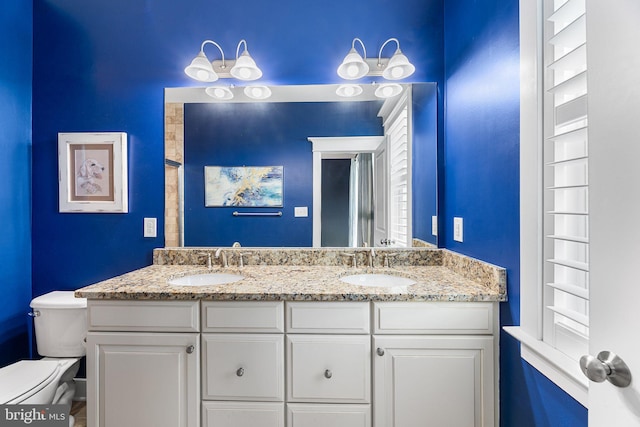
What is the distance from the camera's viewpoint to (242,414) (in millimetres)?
1255

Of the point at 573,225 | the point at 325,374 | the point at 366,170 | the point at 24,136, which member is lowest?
the point at 325,374

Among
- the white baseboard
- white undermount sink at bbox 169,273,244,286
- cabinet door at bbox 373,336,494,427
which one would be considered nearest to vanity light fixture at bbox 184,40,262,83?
white undermount sink at bbox 169,273,244,286

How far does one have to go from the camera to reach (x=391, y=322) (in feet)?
4.05

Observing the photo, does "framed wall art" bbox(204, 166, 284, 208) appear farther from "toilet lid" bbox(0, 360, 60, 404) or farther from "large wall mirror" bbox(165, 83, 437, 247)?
"toilet lid" bbox(0, 360, 60, 404)

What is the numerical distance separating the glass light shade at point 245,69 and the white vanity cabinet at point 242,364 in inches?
51.3

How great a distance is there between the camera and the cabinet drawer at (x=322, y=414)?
4.05 ft

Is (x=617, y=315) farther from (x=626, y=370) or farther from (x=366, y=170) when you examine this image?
(x=366, y=170)

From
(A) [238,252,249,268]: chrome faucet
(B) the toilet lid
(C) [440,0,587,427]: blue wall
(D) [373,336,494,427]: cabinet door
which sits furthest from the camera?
(A) [238,252,249,268]: chrome faucet

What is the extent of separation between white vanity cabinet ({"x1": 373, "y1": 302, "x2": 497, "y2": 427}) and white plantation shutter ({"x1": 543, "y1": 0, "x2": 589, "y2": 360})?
1.01ft

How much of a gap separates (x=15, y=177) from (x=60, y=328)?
37.8 inches

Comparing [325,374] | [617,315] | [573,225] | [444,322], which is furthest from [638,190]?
[325,374]

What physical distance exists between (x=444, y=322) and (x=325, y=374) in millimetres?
542

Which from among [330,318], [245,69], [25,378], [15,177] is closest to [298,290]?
[330,318]

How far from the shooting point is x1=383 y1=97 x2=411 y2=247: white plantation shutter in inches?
72.4
